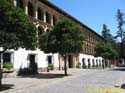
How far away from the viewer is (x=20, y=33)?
16859 millimetres

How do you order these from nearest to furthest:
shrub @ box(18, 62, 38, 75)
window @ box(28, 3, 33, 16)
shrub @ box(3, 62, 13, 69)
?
1. shrub @ box(3, 62, 13, 69)
2. shrub @ box(18, 62, 38, 75)
3. window @ box(28, 3, 33, 16)

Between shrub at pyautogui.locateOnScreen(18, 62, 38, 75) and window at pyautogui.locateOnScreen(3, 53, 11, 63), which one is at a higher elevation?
window at pyautogui.locateOnScreen(3, 53, 11, 63)

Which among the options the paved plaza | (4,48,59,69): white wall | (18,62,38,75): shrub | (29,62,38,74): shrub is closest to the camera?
the paved plaza

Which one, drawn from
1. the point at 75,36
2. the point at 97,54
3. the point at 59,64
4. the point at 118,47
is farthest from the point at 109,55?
the point at 118,47

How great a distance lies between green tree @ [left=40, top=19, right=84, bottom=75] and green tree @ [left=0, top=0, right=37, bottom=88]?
1115cm

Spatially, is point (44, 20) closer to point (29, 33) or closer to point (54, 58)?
point (54, 58)

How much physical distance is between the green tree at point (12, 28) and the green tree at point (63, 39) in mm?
11150

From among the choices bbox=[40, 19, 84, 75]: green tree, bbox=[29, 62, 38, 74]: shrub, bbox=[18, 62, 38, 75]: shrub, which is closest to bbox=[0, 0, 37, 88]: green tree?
bbox=[40, 19, 84, 75]: green tree

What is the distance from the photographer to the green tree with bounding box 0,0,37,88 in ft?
51.6

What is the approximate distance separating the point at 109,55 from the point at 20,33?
46086 mm

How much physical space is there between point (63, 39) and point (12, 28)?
12463 mm

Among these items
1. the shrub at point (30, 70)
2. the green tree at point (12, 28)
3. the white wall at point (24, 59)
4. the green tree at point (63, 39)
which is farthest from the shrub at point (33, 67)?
the green tree at point (12, 28)

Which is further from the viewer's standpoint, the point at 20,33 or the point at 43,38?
the point at 43,38

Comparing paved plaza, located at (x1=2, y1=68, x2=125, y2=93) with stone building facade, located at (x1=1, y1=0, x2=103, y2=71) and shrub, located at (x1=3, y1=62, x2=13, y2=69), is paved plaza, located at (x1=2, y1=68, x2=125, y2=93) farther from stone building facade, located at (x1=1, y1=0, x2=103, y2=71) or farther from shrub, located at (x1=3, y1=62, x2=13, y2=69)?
stone building facade, located at (x1=1, y1=0, x2=103, y2=71)
